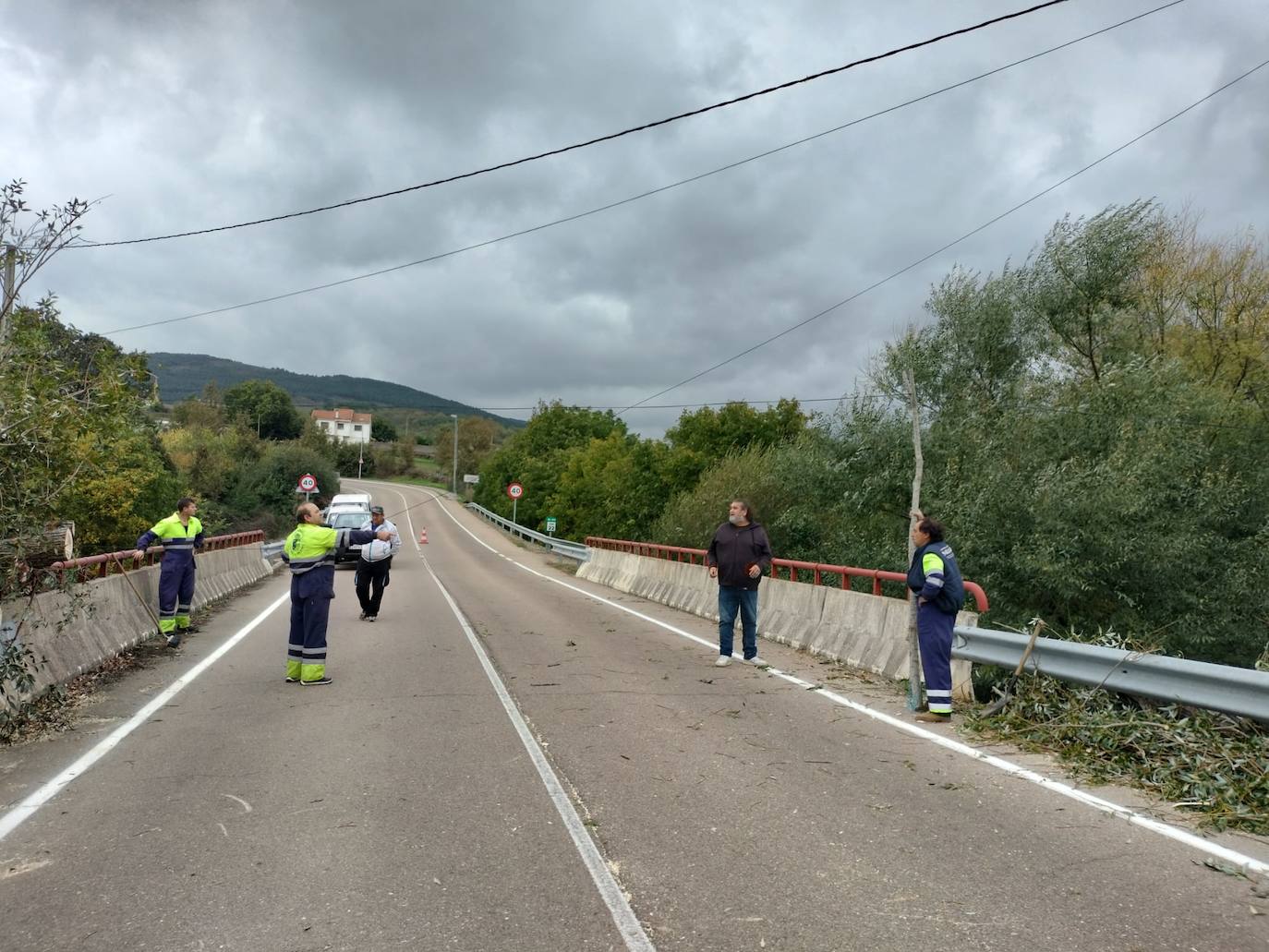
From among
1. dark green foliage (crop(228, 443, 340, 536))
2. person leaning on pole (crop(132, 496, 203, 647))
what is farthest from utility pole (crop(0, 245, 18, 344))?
dark green foliage (crop(228, 443, 340, 536))

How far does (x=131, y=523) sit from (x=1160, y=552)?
45.0 metres

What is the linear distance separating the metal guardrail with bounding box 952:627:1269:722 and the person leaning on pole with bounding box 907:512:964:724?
41cm

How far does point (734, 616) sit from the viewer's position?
11.4 meters

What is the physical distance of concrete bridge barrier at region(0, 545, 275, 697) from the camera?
8.32m

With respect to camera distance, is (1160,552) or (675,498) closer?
(1160,552)

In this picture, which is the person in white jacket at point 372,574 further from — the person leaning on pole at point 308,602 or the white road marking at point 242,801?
the white road marking at point 242,801

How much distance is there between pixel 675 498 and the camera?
40.0 metres

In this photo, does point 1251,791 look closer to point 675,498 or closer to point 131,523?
point 675,498

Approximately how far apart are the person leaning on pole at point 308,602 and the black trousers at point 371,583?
5.67 meters

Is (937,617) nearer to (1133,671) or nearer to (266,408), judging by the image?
(1133,671)

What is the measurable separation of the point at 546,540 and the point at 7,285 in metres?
40.3

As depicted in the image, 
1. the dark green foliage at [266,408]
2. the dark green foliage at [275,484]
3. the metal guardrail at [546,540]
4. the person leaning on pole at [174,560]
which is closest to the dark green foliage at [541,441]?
the metal guardrail at [546,540]

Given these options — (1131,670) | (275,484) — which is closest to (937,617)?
(1131,670)

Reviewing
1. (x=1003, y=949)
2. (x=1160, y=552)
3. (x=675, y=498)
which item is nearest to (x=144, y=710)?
(x=1003, y=949)
